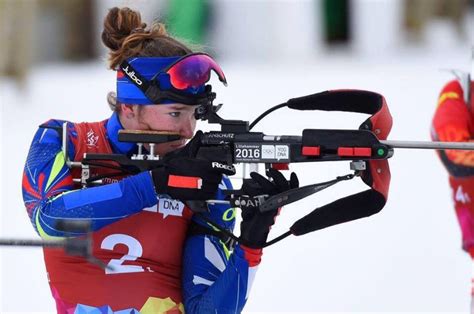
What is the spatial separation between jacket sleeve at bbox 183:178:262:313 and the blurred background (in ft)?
2.38

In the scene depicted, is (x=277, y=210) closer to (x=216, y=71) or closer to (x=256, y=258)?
(x=256, y=258)

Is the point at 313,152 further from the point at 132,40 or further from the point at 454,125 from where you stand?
the point at 454,125

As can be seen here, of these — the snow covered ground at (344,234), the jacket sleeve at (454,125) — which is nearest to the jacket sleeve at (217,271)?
the jacket sleeve at (454,125)

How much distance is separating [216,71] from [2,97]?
7.45 m

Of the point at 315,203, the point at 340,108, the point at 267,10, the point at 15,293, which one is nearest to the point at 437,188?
the point at 315,203

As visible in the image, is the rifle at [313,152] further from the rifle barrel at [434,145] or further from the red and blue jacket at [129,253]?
the red and blue jacket at [129,253]

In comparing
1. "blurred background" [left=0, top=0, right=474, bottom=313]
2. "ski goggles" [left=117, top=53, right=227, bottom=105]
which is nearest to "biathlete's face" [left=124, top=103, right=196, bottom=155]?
"ski goggles" [left=117, top=53, right=227, bottom=105]

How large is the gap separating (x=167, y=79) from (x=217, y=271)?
765 millimetres

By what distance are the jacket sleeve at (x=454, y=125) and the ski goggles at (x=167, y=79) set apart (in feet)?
4.44

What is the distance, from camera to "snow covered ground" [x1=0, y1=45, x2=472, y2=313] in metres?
6.41

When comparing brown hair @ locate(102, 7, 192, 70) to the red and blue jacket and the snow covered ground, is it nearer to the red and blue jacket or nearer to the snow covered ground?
the red and blue jacket

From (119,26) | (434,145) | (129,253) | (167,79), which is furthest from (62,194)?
(434,145)

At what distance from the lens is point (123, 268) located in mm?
4496

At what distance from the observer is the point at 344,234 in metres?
7.31
